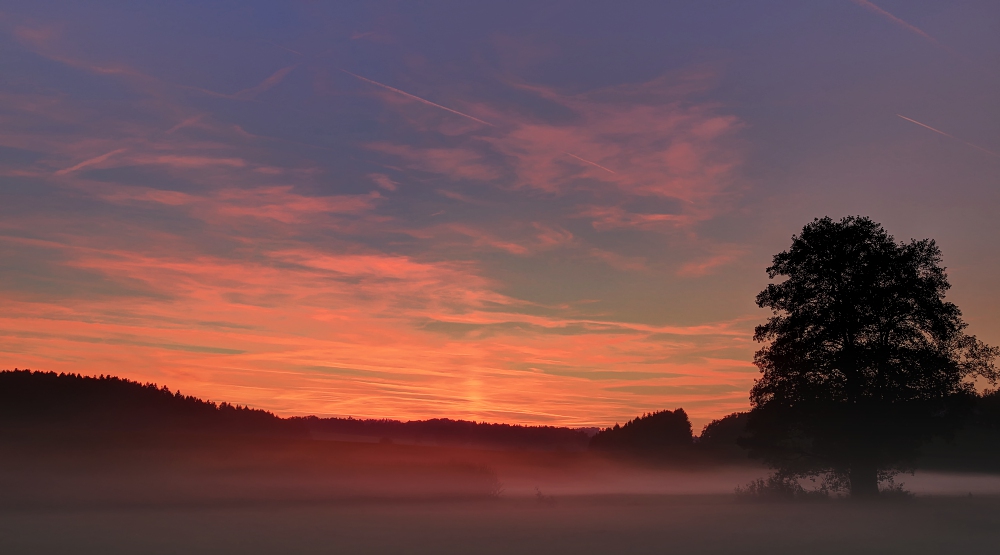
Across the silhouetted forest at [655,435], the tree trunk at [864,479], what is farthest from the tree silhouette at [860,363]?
the silhouetted forest at [655,435]

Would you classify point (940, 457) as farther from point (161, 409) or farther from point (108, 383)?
point (108, 383)

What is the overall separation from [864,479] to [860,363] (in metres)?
6.56

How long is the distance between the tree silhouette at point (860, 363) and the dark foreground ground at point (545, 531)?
3148mm

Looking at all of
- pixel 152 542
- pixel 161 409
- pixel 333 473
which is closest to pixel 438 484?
pixel 333 473

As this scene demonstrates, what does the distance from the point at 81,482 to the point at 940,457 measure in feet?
321

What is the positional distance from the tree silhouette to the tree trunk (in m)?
0.06

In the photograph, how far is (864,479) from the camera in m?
40.2

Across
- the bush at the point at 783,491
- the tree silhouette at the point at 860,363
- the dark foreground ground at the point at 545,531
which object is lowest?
the dark foreground ground at the point at 545,531

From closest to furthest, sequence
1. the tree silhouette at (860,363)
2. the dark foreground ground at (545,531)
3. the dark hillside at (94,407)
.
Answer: the dark foreground ground at (545,531) → the tree silhouette at (860,363) → the dark hillside at (94,407)

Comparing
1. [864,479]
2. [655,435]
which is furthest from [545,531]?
[655,435]

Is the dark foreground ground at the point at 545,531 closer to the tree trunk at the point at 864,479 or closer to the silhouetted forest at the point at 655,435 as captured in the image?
the tree trunk at the point at 864,479

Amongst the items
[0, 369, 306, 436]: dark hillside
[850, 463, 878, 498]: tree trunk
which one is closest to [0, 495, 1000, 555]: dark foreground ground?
[850, 463, 878, 498]: tree trunk

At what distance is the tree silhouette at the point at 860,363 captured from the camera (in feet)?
128

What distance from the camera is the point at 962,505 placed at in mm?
41906
